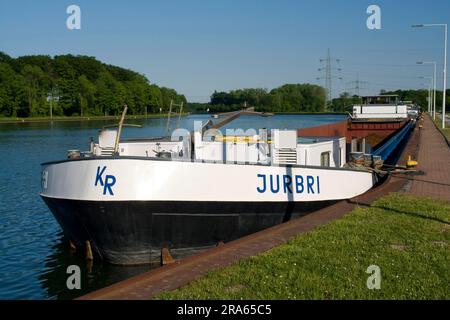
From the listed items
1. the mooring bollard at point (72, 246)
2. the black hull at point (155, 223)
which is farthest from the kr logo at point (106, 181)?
the mooring bollard at point (72, 246)

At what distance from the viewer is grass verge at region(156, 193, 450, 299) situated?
636cm

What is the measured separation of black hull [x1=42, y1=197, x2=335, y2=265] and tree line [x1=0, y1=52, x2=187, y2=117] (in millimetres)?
104411

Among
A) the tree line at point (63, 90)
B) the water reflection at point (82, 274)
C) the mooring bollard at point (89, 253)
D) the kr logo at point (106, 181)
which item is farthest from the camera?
the tree line at point (63, 90)

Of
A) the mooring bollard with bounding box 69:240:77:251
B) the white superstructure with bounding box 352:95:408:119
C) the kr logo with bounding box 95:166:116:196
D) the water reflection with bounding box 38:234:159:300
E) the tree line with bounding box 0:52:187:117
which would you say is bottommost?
the water reflection with bounding box 38:234:159:300

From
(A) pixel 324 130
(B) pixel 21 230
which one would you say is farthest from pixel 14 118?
(B) pixel 21 230

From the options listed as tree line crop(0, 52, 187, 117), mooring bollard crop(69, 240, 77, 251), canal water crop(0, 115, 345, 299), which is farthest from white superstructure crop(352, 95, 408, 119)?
tree line crop(0, 52, 187, 117)

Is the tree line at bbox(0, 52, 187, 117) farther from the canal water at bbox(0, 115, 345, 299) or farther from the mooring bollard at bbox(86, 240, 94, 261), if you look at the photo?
the mooring bollard at bbox(86, 240, 94, 261)

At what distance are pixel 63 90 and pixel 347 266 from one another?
123622mm

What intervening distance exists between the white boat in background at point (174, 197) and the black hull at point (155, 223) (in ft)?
0.07

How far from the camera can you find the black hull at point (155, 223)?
10.7m

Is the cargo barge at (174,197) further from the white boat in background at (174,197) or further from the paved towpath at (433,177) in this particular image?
the paved towpath at (433,177)

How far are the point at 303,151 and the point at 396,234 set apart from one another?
15.2 ft

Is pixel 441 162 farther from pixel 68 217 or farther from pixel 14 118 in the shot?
pixel 14 118
